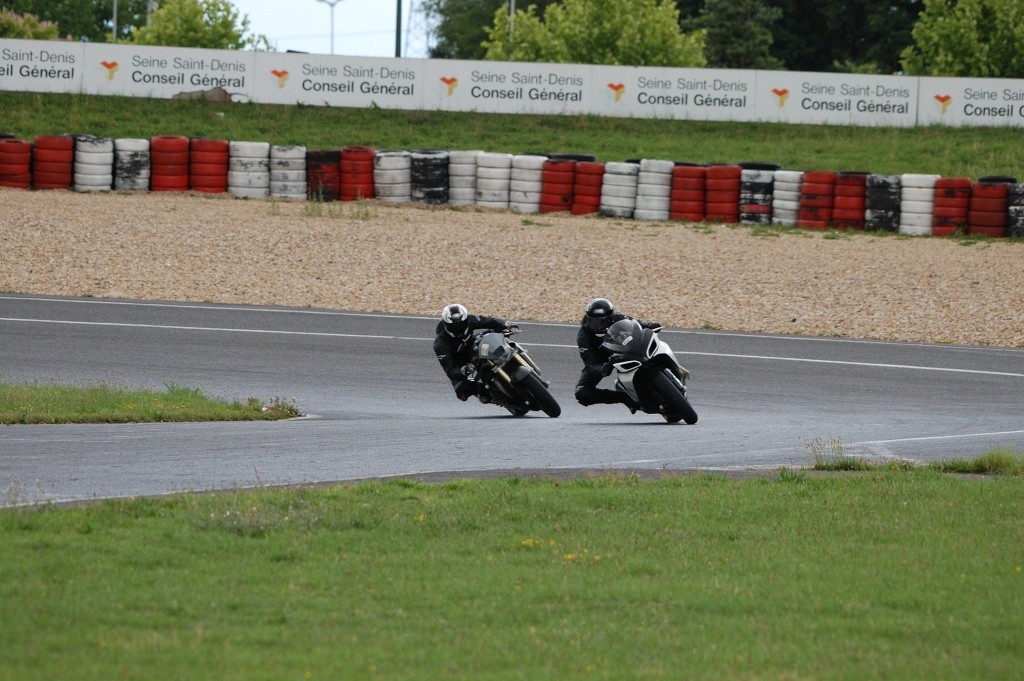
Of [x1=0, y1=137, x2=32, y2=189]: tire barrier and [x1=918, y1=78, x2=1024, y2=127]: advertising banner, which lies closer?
[x1=0, y1=137, x2=32, y2=189]: tire barrier

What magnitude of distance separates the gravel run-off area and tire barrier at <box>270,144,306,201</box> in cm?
71

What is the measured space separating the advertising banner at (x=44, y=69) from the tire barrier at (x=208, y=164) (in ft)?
29.7

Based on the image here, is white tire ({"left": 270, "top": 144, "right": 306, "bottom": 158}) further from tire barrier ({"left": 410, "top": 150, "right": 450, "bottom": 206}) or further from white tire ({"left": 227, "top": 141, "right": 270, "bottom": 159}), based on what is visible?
tire barrier ({"left": 410, "top": 150, "right": 450, "bottom": 206})

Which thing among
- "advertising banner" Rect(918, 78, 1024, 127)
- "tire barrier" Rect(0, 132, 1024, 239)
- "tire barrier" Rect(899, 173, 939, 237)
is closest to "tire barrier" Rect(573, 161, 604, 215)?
"tire barrier" Rect(0, 132, 1024, 239)

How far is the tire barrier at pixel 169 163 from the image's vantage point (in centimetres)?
2969

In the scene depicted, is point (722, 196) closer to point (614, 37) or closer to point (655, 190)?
point (655, 190)

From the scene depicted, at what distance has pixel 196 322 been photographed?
2067 centimetres

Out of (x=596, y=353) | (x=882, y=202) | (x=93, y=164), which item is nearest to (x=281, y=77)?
(x=93, y=164)

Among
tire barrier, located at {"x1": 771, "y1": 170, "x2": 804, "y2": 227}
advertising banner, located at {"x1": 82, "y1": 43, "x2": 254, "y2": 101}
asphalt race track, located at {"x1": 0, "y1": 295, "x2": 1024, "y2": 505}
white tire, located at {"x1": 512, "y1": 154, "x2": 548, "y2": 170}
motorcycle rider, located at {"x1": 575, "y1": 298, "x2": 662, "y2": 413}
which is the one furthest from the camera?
advertising banner, located at {"x1": 82, "y1": 43, "x2": 254, "y2": 101}

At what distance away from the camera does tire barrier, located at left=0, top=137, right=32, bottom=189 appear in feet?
96.3

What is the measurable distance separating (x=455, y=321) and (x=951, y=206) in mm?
16063

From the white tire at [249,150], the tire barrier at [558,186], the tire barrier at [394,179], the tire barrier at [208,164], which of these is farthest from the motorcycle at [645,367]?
the tire barrier at [208,164]

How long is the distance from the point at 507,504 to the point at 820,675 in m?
3.64

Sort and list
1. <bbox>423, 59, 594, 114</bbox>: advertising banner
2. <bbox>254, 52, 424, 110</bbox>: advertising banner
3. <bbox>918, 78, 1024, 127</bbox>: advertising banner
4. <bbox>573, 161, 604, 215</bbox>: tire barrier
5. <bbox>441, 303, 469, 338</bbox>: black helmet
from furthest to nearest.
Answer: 1. <bbox>254, 52, 424, 110</bbox>: advertising banner
2. <bbox>423, 59, 594, 114</bbox>: advertising banner
3. <bbox>918, 78, 1024, 127</bbox>: advertising banner
4. <bbox>573, 161, 604, 215</bbox>: tire barrier
5. <bbox>441, 303, 469, 338</bbox>: black helmet
